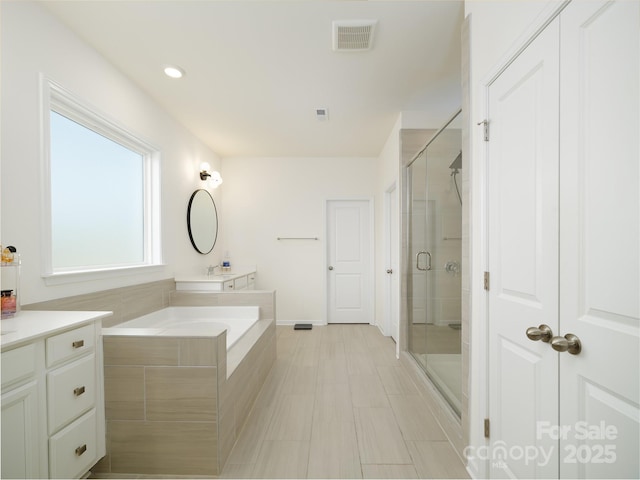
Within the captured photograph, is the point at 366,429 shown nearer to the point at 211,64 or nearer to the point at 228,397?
the point at 228,397

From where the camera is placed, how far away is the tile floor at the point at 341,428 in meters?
1.55

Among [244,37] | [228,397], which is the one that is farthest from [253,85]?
[228,397]

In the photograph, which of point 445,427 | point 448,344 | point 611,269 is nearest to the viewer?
point 611,269

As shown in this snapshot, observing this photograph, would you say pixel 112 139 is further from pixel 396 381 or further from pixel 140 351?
pixel 396 381

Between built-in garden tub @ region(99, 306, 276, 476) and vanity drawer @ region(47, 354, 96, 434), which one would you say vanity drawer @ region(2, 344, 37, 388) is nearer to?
vanity drawer @ region(47, 354, 96, 434)

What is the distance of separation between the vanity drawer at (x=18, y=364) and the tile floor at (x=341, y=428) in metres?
0.84

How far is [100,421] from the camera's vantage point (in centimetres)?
146

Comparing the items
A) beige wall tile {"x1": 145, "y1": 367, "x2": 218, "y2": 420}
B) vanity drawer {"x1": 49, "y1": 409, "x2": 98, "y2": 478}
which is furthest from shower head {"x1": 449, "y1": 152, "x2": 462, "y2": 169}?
vanity drawer {"x1": 49, "y1": 409, "x2": 98, "y2": 478}

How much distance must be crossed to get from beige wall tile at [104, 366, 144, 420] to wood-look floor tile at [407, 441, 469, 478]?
A: 4.92 feet

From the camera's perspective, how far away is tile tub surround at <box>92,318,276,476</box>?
1.51m

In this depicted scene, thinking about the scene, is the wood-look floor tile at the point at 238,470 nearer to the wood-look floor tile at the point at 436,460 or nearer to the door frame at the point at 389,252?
the wood-look floor tile at the point at 436,460

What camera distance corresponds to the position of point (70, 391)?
4.21ft

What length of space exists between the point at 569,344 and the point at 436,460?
1143mm

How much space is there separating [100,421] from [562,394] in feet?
6.54
